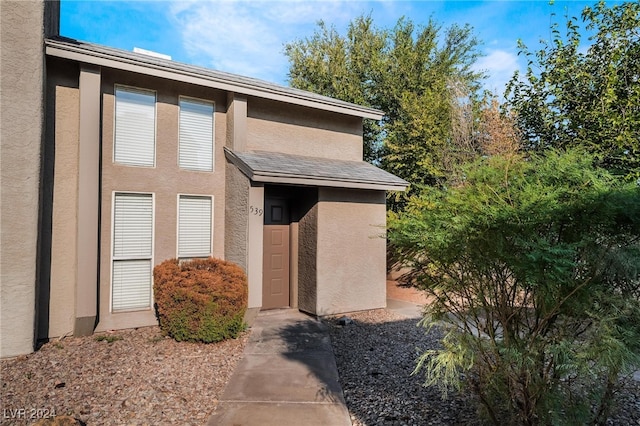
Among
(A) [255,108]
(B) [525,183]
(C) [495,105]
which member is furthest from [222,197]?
(C) [495,105]

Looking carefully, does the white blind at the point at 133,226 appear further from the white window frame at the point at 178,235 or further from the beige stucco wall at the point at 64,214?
the beige stucco wall at the point at 64,214

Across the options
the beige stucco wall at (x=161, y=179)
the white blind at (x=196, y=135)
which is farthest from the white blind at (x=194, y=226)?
the white blind at (x=196, y=135)

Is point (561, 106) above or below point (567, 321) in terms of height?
above

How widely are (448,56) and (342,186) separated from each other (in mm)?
17884

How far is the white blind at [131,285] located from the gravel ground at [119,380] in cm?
72

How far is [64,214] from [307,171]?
15.2 feet

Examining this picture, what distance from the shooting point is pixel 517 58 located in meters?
10.4

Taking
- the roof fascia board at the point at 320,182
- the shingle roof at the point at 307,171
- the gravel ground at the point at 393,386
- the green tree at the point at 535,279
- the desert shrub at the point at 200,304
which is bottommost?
the gravel ground at the point at 393,386

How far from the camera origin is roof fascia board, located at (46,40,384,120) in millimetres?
6227

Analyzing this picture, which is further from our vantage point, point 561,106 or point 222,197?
point 561,106

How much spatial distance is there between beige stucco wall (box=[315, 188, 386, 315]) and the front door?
1104mm

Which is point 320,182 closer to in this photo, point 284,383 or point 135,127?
point 135,127

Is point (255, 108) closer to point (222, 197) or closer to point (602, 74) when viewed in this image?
point (222, 197)

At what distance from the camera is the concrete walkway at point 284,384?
3838 mm
